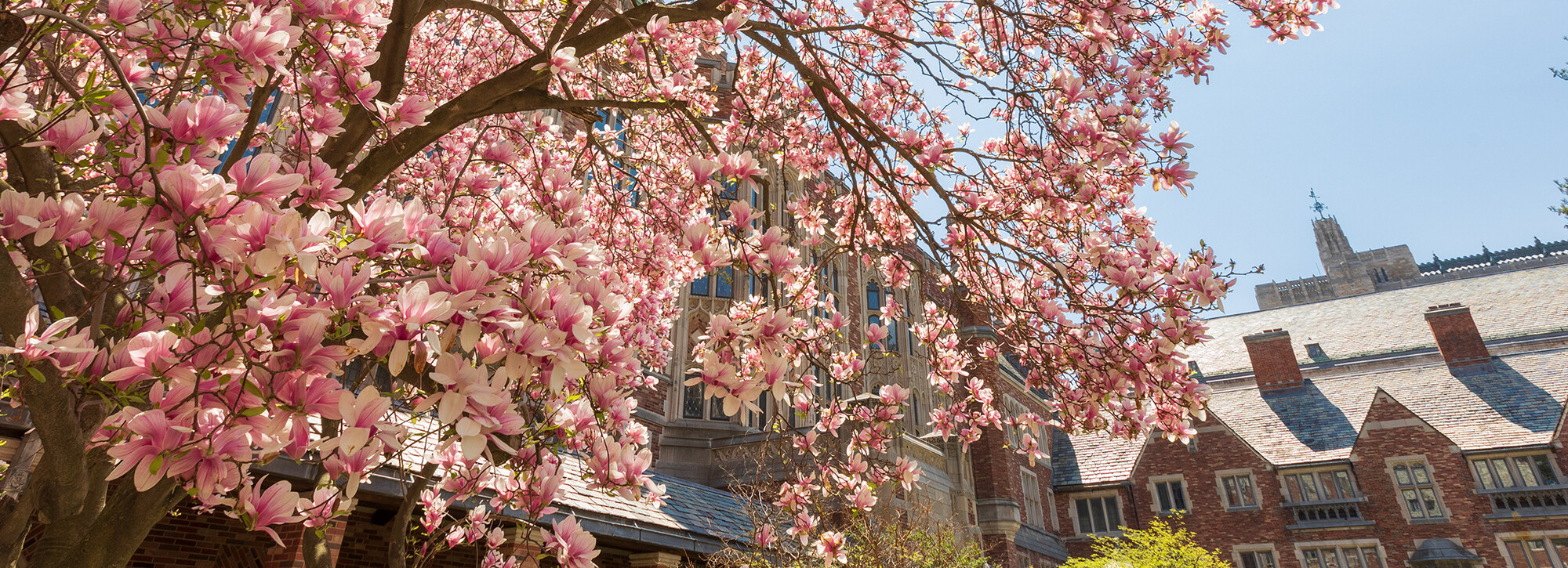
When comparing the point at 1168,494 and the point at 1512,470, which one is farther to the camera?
the point at 1168,494

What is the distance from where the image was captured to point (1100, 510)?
2584cm

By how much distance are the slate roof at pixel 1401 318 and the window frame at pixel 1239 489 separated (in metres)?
11.1

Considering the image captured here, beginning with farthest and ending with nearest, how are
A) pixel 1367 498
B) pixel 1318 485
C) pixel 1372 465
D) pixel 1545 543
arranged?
pixel 1318 485 → pixel 1372 465 → pixel 1367 498 → pixel 1545 543

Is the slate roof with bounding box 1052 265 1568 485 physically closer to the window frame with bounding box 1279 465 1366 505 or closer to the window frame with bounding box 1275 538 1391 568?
the window frame with bounding box 1279 465 1366 505

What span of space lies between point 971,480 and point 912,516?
949 centimetres

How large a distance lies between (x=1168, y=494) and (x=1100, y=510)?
90.9 inches

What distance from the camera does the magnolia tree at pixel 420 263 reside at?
1.48 meters

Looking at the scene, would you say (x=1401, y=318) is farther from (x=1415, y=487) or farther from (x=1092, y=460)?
(x=1092, y=460)

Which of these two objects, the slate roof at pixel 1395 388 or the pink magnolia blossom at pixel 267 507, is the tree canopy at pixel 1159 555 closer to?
the slate roof at pixel 1395 388

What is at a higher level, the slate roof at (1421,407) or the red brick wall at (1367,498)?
the slate roof at (1421,407)

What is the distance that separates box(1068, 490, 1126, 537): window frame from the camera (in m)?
25.3

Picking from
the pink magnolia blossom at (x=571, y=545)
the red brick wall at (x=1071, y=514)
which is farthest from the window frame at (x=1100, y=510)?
the pink magnolia blossom at (x=571, y=545)

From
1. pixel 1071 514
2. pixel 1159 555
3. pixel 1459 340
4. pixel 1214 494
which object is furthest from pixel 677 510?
pixel 1459 340

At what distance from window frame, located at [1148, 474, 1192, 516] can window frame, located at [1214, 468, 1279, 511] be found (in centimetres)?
94
